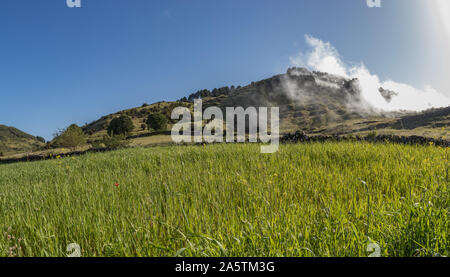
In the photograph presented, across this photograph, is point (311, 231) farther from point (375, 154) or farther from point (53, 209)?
point (375, 154)

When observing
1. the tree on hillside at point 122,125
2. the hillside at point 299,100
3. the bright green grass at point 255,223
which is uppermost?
the hillside at point 299,100

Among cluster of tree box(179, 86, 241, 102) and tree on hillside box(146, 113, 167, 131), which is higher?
cluster of tree box(179, 86, 241, 102)

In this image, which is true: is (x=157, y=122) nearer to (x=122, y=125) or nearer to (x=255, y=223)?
(x=122, y=125)

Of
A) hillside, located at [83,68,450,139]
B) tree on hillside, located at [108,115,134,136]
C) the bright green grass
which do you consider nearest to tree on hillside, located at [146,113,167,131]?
tree on hillside, located at [108,115,134,136]

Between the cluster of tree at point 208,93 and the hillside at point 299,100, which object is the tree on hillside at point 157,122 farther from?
the cluster of tree at point 208,93

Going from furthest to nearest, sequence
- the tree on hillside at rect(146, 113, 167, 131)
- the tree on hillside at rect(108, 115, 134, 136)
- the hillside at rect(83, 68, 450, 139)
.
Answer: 1. the hillside at rect(83, 68, 450, 139)
2. the tree on hillside at rect(108, 115, 134, 136)
3. the tree on hillside at rect(146, 113, 167, 131)

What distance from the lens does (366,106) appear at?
79.3 meters

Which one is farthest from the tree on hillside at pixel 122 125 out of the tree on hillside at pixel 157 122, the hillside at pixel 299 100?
the tree on hillside at pixel 157 122

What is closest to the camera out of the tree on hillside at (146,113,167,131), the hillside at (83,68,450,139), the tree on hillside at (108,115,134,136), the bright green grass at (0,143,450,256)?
the bright green grass at (0,143,450,256)

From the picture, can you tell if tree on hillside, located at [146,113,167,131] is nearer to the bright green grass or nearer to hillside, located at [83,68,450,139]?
hillside, located at [83,68,450,139]

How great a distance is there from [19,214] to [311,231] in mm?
3248

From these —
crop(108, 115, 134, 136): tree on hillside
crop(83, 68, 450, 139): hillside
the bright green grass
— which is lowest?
the bright green grass

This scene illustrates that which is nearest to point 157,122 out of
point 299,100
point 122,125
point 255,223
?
point 122,125

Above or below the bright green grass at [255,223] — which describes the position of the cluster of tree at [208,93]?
above
